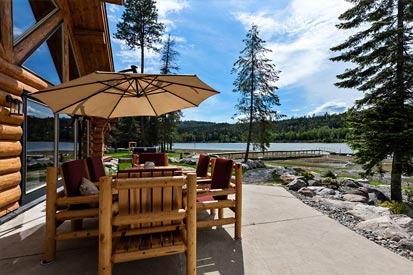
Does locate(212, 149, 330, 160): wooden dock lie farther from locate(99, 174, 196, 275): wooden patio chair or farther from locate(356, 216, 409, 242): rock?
locate(99, 174, 196, 275): wooden patio chair

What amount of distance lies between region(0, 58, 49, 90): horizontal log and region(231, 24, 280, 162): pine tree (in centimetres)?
1246

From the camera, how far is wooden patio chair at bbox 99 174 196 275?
177 centimetres

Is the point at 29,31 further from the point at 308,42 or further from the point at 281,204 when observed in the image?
the point at 308,42

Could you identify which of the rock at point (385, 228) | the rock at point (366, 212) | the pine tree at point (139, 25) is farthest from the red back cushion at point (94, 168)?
the pine tree at point (139, 25)

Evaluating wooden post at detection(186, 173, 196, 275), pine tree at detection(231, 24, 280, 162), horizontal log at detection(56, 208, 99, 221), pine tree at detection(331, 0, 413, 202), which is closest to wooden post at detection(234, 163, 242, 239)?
wooden post at detection(186, 173, 196, 275)

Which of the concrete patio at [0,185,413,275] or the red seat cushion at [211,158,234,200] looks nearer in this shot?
the concrete patio at [0,185,413,275]

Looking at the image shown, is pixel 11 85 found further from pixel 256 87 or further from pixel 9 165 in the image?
pixel 256 87

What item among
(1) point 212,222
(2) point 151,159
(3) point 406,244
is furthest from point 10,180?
(3) point 406,244

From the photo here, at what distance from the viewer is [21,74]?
3.94 metres

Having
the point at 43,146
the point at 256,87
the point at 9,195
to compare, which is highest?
the point at 256,87

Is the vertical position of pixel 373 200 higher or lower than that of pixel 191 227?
lower

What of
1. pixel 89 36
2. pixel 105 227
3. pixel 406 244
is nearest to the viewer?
pixel 105 227

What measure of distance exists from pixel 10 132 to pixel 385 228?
638 cm

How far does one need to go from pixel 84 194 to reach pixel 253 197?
3.70 m
